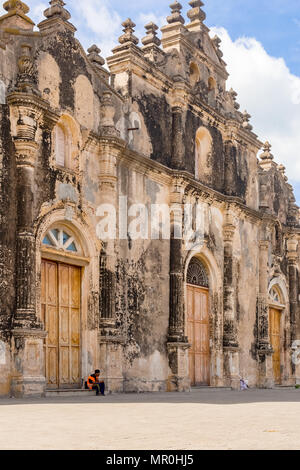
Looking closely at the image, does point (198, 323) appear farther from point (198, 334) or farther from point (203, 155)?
point (203, 155)

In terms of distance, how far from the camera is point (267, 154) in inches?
968

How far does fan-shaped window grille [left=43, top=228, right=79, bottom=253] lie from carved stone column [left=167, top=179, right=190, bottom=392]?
337 cm

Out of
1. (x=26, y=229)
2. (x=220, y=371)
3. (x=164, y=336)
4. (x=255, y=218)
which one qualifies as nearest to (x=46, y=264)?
(x=26, y=229)

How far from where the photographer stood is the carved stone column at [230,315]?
61.1 feet

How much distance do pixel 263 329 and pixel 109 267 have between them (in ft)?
28.1

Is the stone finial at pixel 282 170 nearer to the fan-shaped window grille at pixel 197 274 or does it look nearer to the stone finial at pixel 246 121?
the stone finial at pixel 246 121

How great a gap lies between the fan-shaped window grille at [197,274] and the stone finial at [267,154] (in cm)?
741

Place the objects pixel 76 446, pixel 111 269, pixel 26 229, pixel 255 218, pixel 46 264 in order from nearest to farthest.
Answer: pixel 76 446 → pixel 26 229 → pixel 46 264 → pixel 111 269 → pixel 255 218

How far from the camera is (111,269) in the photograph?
13.9m

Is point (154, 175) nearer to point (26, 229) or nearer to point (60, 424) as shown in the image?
point (26, 229)

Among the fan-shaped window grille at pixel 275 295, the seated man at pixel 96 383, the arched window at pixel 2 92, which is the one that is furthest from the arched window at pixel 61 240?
the fan-shaped window grille at pixel 275 295

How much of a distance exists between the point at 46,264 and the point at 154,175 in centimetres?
414

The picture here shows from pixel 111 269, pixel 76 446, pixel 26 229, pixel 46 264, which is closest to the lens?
pixel 76 446

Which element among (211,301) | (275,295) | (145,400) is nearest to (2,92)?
(145,400)
